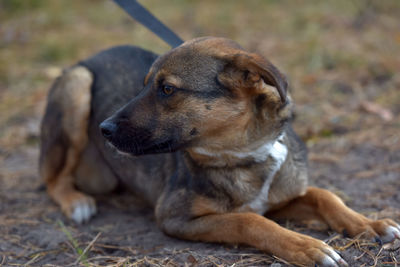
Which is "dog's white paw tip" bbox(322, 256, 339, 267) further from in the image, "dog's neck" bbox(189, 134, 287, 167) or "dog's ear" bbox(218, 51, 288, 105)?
"dog's ear" bbox(218, 51, 288, 105)

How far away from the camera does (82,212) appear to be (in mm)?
4641

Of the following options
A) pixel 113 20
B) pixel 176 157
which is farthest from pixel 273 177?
pixel 113 20

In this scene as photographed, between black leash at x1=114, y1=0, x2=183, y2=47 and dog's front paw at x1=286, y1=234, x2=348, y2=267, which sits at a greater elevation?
black leash at x1=114, y1=0, x2=183, y2=47

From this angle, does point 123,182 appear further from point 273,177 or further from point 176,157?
point 273,177

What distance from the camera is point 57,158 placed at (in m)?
5.03

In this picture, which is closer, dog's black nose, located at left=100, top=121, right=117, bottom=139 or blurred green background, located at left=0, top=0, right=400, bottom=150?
dog's black nose, located at left=100, top=121, right=117, bottom=139

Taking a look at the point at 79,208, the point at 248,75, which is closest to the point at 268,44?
the point at 79,208

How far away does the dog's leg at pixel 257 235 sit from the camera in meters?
3.07

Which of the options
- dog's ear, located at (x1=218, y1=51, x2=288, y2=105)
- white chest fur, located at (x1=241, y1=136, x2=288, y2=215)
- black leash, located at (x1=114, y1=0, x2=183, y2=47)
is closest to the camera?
dog's ear, located at (x1=218, y1=51, x2=288, y2=105)

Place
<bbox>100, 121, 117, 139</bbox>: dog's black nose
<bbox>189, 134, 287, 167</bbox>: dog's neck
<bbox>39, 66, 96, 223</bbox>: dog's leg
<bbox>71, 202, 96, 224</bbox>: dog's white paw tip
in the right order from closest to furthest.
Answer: <bbox>100, 121, 117, 139</bbox>: dog's black nose, <bbox>189, 134, 287, 167</bbox>: dog's neck, <bbox>71, 202, 96, 224</bbox>: dog's white paw tip, <bbox>39, 66, 96, 223</bbox>: dog's leg

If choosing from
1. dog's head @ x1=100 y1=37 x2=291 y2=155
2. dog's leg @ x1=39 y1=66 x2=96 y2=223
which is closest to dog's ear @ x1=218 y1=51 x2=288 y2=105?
dog's head @ x1=100 y1=37 x2=291 y2=155

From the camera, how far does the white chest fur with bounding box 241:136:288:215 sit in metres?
3.74

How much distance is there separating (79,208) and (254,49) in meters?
5.35

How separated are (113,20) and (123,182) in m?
7.75
